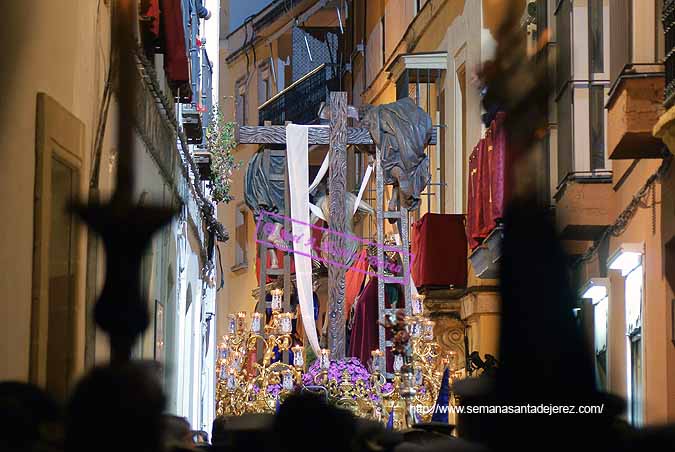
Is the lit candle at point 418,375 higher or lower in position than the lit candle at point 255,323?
lower

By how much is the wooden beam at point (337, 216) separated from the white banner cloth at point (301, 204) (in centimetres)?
28

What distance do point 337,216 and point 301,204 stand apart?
589 millimetres

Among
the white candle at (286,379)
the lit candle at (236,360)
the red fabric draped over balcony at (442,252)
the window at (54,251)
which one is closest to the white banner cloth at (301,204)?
the lit candle at (236,360)

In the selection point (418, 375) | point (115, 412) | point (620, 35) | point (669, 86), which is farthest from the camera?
point (418, 375)

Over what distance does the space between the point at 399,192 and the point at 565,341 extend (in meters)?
16.2

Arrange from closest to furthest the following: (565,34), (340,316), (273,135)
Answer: (565,34) < (340,316) < (273,135)

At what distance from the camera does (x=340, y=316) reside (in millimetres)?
17797

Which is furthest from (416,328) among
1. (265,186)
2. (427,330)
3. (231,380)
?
(265,186)

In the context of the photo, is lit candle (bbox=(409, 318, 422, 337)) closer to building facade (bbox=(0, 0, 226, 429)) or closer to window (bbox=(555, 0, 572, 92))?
building facade (bbox=(0, 0, 226, 429))

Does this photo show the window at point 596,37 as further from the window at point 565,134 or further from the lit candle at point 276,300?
the lit candle at point 276,300

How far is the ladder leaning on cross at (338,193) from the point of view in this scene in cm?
1777

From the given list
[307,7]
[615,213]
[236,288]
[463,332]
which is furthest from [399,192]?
[236,288]

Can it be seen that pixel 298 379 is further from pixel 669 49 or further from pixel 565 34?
pixel 669 49

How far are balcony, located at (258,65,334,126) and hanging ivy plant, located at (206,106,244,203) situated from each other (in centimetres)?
1297
